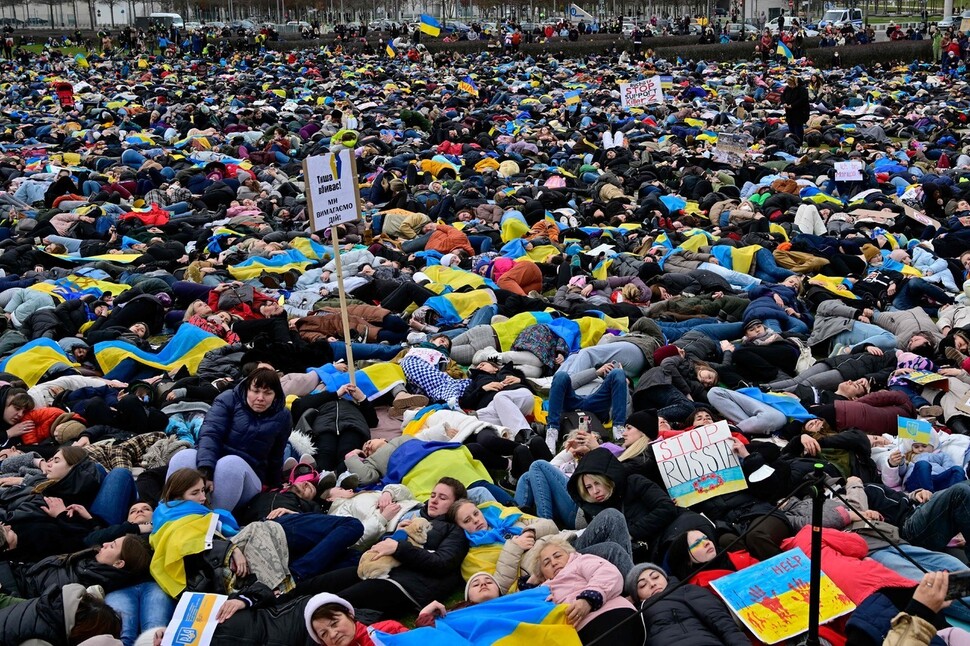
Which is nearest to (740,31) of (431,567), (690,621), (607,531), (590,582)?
(607,531)

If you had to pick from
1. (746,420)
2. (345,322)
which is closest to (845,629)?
(746,420)

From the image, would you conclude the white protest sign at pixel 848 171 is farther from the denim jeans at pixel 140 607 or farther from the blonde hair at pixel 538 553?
the denim jeans at pixel 140 607

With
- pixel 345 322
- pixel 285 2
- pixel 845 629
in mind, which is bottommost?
pixel 845 629

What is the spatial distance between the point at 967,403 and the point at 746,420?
1536 millimetres

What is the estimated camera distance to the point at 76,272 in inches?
449

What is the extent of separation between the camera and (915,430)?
22.2ft

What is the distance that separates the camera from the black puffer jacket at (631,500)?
19.2 ft

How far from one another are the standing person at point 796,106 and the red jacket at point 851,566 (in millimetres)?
16157

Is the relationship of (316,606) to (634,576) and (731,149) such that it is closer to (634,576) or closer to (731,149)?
(634,576)

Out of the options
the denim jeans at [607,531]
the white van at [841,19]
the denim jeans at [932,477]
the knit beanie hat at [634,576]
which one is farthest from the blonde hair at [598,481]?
the white van at [841,19]

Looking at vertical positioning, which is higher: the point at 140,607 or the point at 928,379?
the point at 928,379

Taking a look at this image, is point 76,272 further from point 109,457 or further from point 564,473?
point 564,473

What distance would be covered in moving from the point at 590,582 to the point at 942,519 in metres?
2.08

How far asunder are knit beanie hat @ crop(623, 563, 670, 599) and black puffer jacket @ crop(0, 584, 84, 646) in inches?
107
